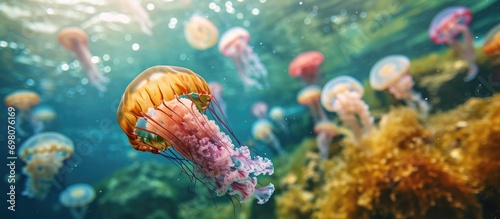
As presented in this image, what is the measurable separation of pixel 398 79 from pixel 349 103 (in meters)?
1.35

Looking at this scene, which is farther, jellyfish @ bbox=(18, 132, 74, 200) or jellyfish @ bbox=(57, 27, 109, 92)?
jellyfish @ bbox=(57, 27, 109, 92)

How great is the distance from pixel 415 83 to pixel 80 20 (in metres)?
8.80

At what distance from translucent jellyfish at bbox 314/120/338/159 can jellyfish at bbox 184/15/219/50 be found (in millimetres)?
4538

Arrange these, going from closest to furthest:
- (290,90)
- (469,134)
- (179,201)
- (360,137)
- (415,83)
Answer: (469,134)
(360,137)
(415,83)
(179,201)
(290,90)

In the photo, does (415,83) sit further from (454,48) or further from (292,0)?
(292,0)

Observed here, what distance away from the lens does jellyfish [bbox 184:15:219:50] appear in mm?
8541

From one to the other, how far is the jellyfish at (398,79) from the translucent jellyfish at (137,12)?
19.4ft

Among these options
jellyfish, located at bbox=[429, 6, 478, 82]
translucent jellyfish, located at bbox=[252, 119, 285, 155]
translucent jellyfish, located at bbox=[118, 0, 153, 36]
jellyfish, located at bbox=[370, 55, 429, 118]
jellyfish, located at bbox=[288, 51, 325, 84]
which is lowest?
jellyfish, located at bbox=[370, 55, 429, 118]

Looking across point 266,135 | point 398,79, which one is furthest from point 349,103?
point 266,135

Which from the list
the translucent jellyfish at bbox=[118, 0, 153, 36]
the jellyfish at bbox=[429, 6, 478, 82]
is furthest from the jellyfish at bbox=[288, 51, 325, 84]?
the translucent jellyfish at bbox=[118, 0, 153, 36]

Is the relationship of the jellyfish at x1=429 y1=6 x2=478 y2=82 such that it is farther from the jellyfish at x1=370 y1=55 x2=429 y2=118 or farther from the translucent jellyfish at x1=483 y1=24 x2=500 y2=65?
the jellyfish at x1=370 y1=55 x2=429 y2=118

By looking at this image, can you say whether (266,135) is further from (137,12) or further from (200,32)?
(137,12)

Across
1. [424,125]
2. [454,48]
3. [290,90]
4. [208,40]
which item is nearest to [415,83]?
[454,48]

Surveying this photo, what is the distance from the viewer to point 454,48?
276 inches
